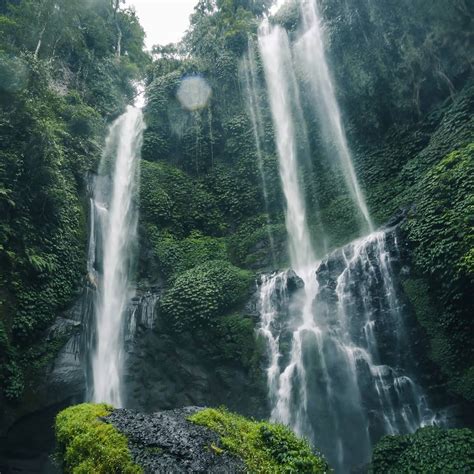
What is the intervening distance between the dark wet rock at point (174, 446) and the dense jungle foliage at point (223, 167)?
471 cm

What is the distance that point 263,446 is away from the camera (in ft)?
21.7

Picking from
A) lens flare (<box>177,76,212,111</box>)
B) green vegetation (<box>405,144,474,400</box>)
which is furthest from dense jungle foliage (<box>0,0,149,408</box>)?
green vegetation (<box>405,144,474,400</box>)

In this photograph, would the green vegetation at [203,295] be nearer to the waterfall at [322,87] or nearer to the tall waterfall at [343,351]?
the tall waterfall at [343,351]

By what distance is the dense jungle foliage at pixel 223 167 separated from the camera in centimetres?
1152

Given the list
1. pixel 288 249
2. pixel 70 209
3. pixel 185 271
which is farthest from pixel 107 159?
pixel 288 249

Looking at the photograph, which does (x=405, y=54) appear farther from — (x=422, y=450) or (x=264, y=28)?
(x=422, y=450)

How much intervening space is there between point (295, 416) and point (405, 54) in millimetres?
15972

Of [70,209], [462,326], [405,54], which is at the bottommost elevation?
[462,326]

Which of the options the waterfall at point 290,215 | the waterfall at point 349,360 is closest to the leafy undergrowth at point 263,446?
the waterfall at point 349,360

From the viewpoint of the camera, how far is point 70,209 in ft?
48.0

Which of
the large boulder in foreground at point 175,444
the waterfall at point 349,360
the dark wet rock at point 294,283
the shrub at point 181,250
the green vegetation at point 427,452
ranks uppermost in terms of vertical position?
the shrub at point 181,250

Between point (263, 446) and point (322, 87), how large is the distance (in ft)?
61.8

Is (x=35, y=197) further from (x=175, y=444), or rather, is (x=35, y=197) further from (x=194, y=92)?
(x=194, y=92)

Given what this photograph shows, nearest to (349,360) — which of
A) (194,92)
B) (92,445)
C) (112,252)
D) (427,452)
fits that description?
(427,452)
